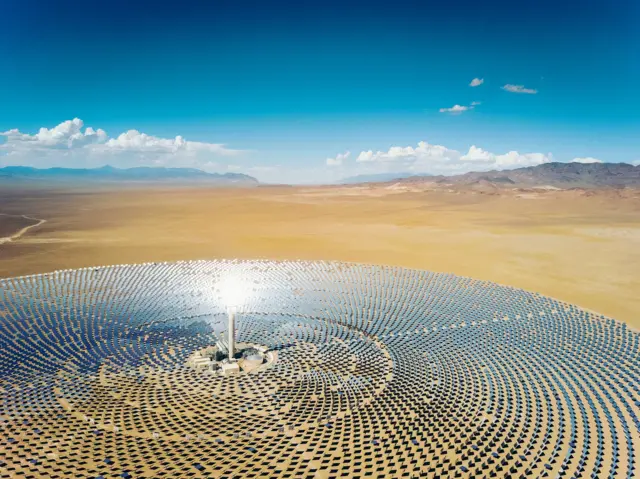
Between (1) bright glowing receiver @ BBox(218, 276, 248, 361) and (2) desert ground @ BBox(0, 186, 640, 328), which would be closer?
(1) bright glowing receiver @ BBox(218, 276, 248, 361)

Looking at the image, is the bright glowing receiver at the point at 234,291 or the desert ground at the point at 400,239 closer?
the bright glowing receiver at the point at 234,291

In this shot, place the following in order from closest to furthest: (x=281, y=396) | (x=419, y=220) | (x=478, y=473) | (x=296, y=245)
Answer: (x=478, y=473) < (x=281, y=396) < (x=296, y=245) < (x=419, y=220)

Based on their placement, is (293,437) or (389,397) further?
(389,397)

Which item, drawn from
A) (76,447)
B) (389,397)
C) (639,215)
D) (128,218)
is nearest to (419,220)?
(639,215)

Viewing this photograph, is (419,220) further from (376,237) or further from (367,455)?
(367,455)

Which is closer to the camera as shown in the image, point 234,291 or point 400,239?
point 234,291

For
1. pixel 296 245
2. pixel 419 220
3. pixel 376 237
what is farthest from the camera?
pixel 419 220

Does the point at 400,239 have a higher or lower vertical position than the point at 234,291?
lower
